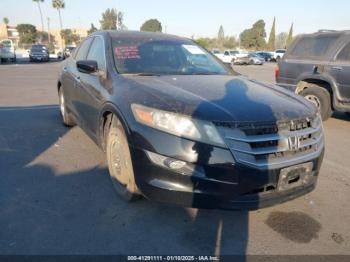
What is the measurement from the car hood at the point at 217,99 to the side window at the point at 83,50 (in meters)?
1.76

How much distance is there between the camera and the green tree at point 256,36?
7388 cm

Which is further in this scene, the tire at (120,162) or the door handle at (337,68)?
the door handle at (337,68)

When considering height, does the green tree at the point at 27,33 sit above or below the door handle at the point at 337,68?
below

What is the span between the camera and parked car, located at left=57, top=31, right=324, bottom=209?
8.25ft

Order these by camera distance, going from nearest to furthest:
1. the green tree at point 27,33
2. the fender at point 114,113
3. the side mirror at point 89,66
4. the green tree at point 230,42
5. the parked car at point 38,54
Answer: the fender at point 114,113 → the side mirror at point 89,66 → the parked car at point 38,54 → the green tree at point 27,33 → the green tree at point 230,42

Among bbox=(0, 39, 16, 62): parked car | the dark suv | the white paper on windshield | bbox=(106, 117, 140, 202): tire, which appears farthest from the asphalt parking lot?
bbox=(0, 39, 16, 62): parked car

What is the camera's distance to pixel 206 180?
2.52 meters

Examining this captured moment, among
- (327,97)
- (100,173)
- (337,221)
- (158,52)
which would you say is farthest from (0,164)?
(327,97)

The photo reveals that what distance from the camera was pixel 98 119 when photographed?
3.68 metres

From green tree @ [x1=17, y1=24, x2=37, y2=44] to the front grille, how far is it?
87.6 m

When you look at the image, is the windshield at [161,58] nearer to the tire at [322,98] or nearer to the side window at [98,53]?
the side window at [98,53]

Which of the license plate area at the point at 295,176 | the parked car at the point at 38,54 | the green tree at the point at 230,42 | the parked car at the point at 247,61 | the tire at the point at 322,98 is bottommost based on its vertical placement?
the green tree at the point at 230,42

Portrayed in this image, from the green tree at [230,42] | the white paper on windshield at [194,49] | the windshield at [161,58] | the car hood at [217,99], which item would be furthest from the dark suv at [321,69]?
the green tree at [230,42]

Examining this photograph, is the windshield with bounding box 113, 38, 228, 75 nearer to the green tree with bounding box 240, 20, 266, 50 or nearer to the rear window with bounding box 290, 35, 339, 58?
the rear window with bounding box 290, 35, 339, 58
